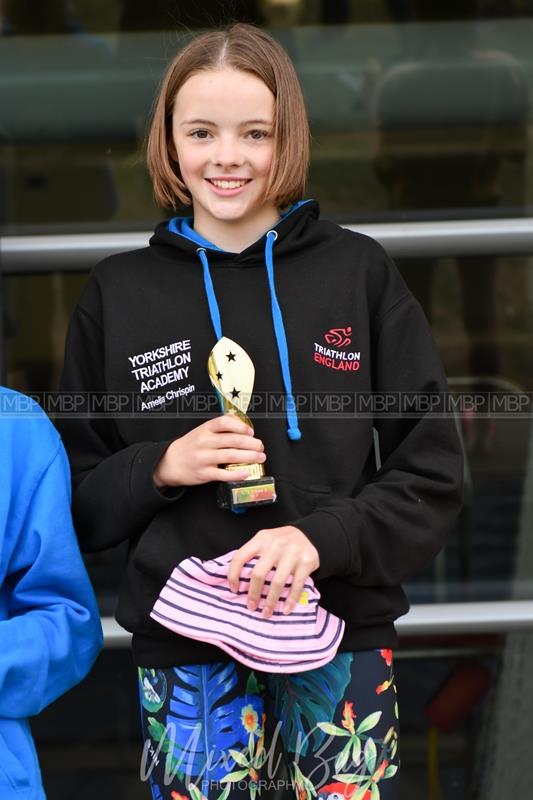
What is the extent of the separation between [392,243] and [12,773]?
1.72 meters

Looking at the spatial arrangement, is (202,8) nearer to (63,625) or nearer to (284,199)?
(284,199)

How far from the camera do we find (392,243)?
289cm

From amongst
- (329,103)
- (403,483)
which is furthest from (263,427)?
(329,103)

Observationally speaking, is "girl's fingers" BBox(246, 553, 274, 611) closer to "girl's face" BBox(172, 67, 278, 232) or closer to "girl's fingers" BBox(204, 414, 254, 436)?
"girl's fingers" BBox(204, 414, 254, 436)

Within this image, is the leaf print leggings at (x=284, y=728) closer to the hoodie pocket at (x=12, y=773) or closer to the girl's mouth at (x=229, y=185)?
the hoodie pocket at (x=12, y=773)

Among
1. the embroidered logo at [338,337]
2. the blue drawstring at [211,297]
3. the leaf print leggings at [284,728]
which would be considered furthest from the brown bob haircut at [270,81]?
the leaf print leggings at [284,728]

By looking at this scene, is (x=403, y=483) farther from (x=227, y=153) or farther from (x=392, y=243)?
(x=392, y=243)

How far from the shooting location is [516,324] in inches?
129

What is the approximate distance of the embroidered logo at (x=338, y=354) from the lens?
182cm

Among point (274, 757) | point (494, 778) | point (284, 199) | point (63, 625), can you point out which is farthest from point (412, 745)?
point (284, 199)

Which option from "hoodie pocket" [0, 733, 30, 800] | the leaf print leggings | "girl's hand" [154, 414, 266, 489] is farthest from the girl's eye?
"hoodie pocket" [0, 733, 30, 800]

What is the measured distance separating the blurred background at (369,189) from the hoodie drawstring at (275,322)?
43.8 inches

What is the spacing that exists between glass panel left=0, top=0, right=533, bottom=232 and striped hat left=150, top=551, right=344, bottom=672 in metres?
1.58

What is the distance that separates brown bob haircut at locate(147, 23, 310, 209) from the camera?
5.89 ft
